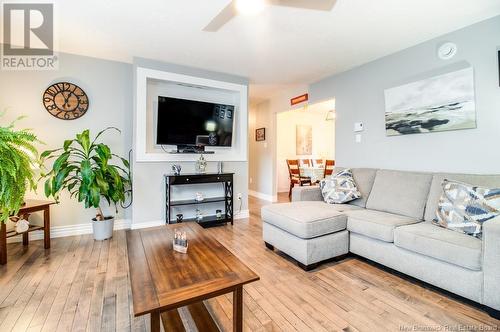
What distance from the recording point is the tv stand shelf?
3236mm

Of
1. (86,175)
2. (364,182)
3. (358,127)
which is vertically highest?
(358,127)

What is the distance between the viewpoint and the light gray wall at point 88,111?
2.88 m

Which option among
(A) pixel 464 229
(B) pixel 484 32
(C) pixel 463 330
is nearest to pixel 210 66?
(B) pixel 484 32

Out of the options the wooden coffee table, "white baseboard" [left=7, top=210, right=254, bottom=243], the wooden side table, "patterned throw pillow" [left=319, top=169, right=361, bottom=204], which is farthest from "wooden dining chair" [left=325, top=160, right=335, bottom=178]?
the wooden side table

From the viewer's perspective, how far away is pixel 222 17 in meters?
2.08

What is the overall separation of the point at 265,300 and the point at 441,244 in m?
1.36

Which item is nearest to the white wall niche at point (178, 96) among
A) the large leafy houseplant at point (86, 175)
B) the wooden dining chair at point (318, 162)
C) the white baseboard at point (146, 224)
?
the large leafy houseplant at point (86, 175)

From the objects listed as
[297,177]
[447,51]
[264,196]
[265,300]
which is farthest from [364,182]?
[264,196]

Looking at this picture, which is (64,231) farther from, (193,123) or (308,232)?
(308,232)

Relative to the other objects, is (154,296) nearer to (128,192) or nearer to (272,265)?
(272,265)

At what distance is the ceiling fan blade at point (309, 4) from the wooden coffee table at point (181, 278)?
2.02m

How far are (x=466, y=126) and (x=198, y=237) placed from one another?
2.79 meters

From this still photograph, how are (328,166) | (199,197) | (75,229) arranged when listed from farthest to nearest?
1. (328,166)
2. (199,197)
3. (75,229)

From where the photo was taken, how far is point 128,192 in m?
3.43
